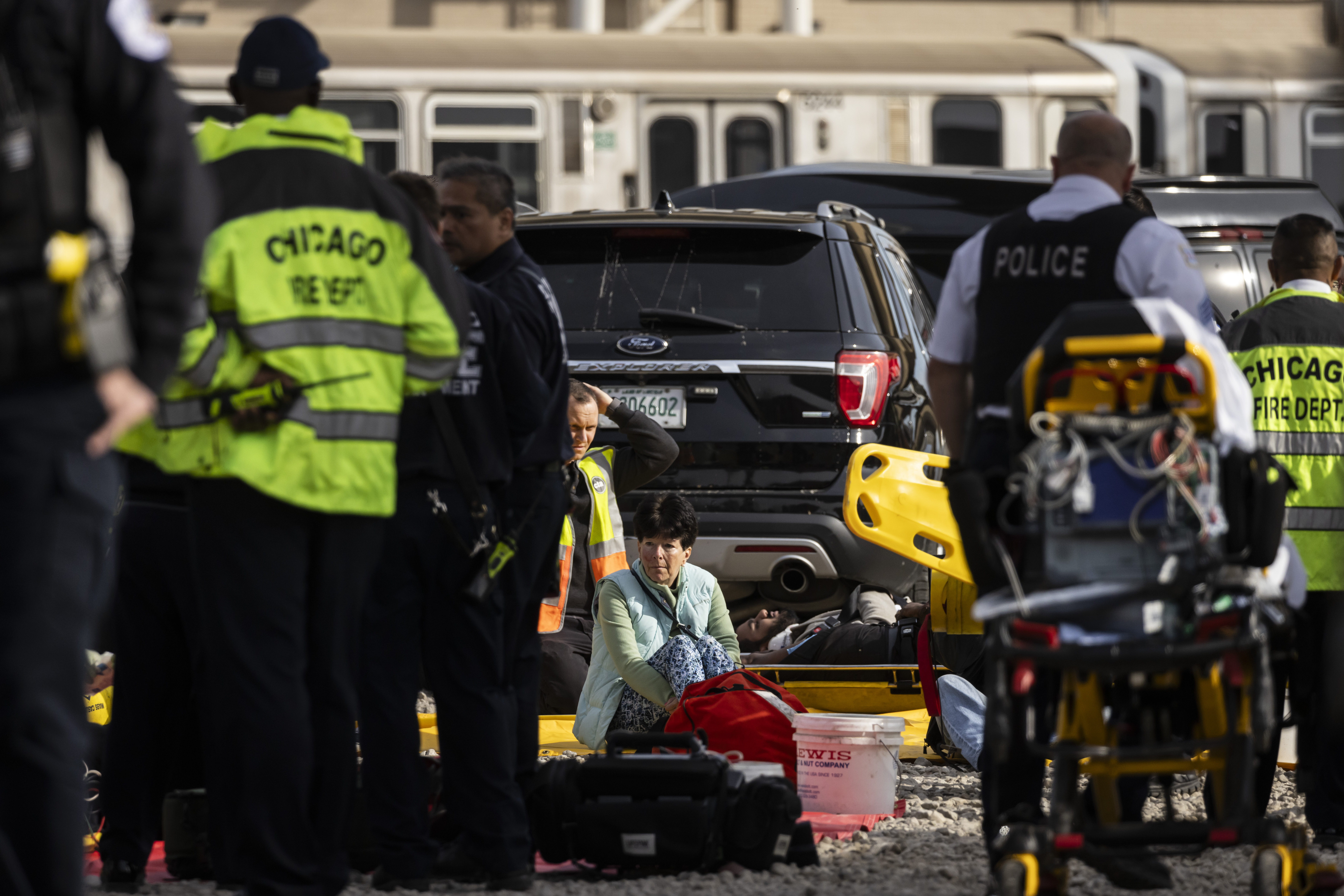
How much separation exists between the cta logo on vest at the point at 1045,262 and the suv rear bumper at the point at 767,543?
3644 mm

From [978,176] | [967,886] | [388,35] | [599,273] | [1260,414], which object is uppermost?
[388,35]

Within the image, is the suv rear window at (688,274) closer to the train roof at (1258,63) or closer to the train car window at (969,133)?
Result: the train car window at (969,133)

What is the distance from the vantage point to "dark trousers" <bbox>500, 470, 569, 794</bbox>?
4910 mm

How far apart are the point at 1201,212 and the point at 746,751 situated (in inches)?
358

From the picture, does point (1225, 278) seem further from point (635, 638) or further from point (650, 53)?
point (635, 638)

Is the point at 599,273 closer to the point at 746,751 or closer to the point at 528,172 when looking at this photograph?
the point at 746,751

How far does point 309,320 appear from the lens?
13.3 ft

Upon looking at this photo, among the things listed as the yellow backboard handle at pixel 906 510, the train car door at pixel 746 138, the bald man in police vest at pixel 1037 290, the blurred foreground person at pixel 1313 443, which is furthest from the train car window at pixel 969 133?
the bald man in police vest at pixel 1037 290

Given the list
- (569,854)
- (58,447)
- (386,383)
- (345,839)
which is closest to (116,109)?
(58,447)

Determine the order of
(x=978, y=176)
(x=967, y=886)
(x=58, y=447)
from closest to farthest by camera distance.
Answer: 1. (x=58, y=447)
2. (x=967, y=886)
3. (x=978, y=176)

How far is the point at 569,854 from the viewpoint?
4.98 meters

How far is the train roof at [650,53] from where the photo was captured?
14.9 meters

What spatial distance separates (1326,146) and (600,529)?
11.7m

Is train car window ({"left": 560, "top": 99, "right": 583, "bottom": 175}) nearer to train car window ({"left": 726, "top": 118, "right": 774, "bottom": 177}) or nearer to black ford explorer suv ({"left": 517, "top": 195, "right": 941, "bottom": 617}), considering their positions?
train car window ({"left": 726, "top": 118, "right": 774, "bottom": 177})
